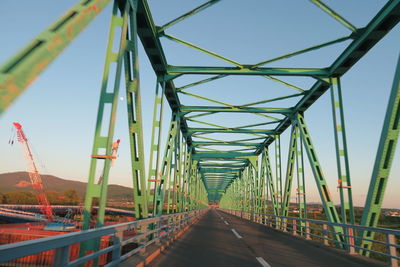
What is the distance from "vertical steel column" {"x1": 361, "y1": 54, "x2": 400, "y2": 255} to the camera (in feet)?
27.1

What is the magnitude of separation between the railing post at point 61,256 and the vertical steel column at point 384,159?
8.71m

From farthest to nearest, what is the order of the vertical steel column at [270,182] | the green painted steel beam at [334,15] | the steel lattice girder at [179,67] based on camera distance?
the vertical steel column at [270,182], the green painted steel beam at [334,15], the steel lattice girder at [179,67]

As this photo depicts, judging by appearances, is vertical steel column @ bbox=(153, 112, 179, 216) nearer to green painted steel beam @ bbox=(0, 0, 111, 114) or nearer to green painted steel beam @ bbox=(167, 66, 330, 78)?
green painted steel beam @ bbox=(167, 66, 330, 78)

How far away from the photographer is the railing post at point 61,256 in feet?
10.7

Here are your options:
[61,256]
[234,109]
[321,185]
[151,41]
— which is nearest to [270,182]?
[234,109]

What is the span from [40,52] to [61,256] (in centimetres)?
264

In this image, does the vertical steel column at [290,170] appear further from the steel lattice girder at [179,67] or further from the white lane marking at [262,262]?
the white lane marking at [262,262]

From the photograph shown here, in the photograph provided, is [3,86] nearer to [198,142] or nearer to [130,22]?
[130,22]

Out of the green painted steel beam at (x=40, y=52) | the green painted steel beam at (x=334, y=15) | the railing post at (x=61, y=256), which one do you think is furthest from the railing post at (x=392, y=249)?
the green painted steel beam at (x=40, y=52)

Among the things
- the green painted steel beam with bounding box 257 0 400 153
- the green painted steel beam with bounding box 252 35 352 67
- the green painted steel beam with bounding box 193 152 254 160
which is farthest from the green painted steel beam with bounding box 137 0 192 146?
the green painted steel beam with bounding box 193 152 254 160

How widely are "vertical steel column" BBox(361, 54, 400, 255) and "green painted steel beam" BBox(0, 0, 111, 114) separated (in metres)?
8.14

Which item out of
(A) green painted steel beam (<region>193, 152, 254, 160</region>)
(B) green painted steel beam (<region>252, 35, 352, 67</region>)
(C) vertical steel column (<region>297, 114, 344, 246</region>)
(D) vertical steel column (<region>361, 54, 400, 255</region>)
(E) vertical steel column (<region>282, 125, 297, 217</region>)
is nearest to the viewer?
(D) vertical steel column (<region>361, 54, 400, 255</region>)

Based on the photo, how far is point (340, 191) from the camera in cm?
1191

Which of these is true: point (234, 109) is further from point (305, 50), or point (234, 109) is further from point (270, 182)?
point (270, 182)
